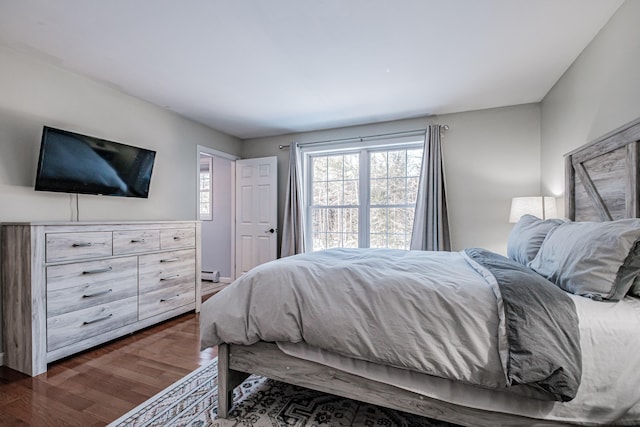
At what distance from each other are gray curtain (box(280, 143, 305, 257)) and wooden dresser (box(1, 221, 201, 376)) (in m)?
1.63

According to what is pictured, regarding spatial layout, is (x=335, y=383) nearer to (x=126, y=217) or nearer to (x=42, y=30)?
(x=126, y=217)

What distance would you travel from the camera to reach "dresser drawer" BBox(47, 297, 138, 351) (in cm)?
210

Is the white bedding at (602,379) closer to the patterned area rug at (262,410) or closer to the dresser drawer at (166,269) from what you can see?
the patterned area rug at (262,410)

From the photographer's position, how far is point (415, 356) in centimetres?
120

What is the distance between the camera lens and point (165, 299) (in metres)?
2.96

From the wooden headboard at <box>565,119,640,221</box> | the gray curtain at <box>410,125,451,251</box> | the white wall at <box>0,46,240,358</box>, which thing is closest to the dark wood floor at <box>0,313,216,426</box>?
the white wall at <box>0,46,240,358</box>

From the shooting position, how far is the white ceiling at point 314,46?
1.79m

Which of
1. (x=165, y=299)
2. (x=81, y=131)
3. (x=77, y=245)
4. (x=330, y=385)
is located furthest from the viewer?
(x=165, y=299)

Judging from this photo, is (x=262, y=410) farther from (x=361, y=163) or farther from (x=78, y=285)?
(x=361, y=163)

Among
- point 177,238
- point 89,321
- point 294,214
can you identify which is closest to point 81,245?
point 89,321

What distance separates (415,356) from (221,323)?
0.99 metres

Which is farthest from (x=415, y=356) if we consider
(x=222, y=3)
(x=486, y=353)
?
(x=222, y=3)

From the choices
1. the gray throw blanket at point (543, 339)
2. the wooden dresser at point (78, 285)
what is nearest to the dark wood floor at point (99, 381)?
the wooden dresser at point (78, 285)

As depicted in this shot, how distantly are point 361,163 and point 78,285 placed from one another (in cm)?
341
